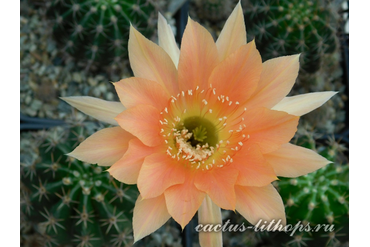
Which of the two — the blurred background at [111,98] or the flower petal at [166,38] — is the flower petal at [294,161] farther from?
the flower petal at [166,38]

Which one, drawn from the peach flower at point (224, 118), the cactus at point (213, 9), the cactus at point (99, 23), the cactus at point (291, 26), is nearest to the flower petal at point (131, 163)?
the peach flower at point (224, 118)

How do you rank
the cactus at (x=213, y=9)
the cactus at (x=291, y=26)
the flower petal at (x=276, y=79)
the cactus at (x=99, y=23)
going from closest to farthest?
the flower petal at (x=276, y=79), the cactus at (x=99, y=23), the cactus at (x=291, y=26), the cactus at (x=213, y=9)

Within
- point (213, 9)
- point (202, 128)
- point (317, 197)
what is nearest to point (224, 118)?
point (202, 128)

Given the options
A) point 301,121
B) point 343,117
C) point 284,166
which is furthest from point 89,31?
point 343,117

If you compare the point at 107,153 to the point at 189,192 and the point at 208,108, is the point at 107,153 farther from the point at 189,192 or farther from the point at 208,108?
the point at 208,108

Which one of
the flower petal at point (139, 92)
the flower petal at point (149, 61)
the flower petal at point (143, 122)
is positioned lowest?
the flower petal at point (143, 122)

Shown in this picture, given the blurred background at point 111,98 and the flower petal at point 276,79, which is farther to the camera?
the blurred background at point 111,98
